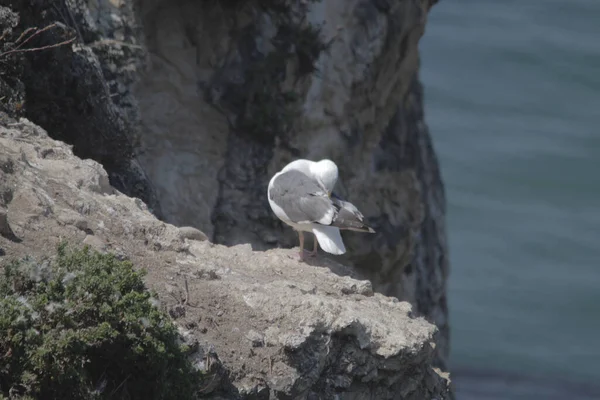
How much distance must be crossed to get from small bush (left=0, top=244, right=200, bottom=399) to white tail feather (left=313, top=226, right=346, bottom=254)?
2.67m

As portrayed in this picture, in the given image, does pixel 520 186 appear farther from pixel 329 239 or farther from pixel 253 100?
pixel 329 239

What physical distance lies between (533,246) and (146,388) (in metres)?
21.1

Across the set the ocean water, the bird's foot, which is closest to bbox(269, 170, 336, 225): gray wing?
the bird's foot

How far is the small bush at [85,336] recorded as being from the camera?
206 inches

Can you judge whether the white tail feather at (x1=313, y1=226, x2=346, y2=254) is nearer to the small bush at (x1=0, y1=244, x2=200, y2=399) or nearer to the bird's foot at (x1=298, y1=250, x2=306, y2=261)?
the bird's foot at (x1=298, y1=250, x2=306, y2=261)

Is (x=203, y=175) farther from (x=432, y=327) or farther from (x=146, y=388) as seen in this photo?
(x=146, y=388)

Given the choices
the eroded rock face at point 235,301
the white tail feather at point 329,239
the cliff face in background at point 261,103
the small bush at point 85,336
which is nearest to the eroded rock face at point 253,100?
the cliff face in background at point 261,103

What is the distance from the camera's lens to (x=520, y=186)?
2775 centimetres

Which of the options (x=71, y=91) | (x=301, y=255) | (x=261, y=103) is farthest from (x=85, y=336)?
(x=261, y=103)

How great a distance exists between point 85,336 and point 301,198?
12.1ft

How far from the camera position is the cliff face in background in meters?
13.2

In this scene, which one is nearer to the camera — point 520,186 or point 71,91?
point 71,91

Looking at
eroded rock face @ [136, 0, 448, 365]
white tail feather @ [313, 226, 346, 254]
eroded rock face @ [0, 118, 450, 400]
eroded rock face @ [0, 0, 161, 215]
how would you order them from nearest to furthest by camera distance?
eroded rock face @ [0, 118, 450, 400], white tail feather @ [313, 226, 346, 254], eroded rock face @ [0, 0, 161, 215], eroded rock face @ [136, 0, 448, 365]

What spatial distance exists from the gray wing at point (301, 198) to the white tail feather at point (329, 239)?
10 centimetres
